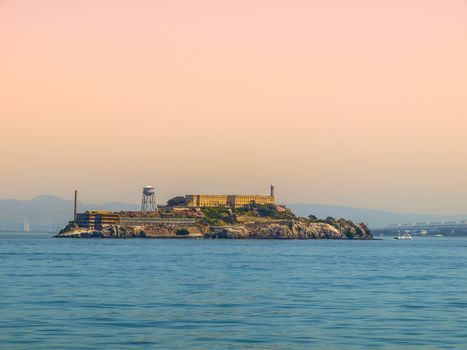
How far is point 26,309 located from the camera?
49.1 metres

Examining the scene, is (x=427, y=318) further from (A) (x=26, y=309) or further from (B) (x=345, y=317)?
(A) (x=26, y=309)

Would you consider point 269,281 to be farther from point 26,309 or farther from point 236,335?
point 236,335

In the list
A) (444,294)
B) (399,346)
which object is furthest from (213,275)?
(399,346)

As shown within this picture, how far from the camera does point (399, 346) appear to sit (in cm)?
3706

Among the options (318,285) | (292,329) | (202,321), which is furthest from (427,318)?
(318,285)

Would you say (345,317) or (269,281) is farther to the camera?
(269,281)

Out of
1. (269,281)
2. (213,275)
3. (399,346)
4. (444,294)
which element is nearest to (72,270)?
(213,275)

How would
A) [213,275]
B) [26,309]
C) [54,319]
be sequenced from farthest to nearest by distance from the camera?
[213,275] < [26,309] < [54,319]

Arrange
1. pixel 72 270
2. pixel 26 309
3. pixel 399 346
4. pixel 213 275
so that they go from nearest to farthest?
1. pixel 399 346
2. pixel 26 309
3. pixel 213 275
4. pixel 72 270

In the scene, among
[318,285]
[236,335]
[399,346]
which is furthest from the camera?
[318,285]

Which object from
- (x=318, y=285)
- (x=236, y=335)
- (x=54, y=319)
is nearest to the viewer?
(x=236, y=335)

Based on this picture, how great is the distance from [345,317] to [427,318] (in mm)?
3977

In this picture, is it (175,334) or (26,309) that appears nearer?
(175,334)

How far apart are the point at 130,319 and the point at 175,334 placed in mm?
5418
